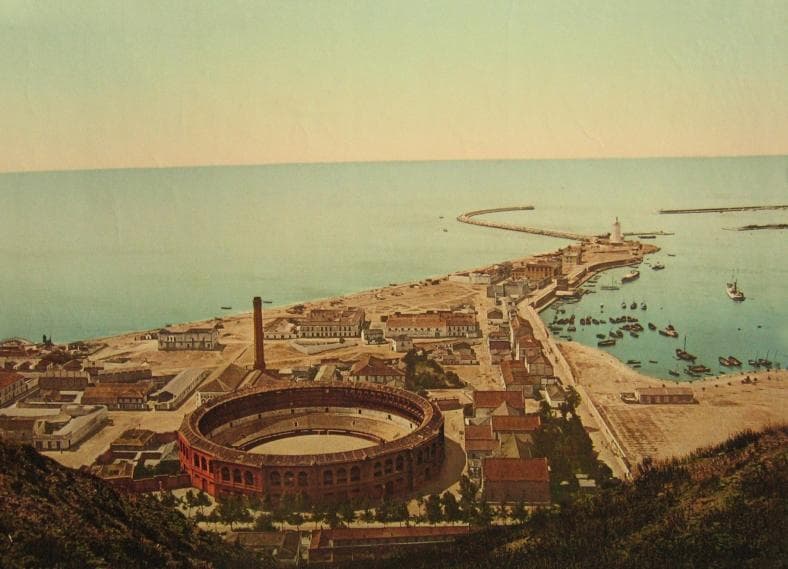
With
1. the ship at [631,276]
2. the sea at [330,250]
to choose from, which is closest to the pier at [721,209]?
the sea at [330,250]

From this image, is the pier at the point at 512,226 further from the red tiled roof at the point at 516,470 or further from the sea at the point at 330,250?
the red tiled roof at the point at 516,470

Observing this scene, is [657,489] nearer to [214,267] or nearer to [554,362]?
[554,362]

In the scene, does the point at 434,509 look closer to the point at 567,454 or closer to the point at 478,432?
the point at 478,432

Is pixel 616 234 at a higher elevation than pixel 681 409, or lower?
higher

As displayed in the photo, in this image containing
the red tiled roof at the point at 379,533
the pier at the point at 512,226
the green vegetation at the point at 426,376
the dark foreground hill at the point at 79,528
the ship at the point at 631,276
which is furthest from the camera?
the pier at the point at 512,226

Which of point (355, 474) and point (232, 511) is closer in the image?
point (232, 511)

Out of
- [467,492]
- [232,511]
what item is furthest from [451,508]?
[232,511]

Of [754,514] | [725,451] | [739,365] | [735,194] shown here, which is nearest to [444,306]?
[739,365]
